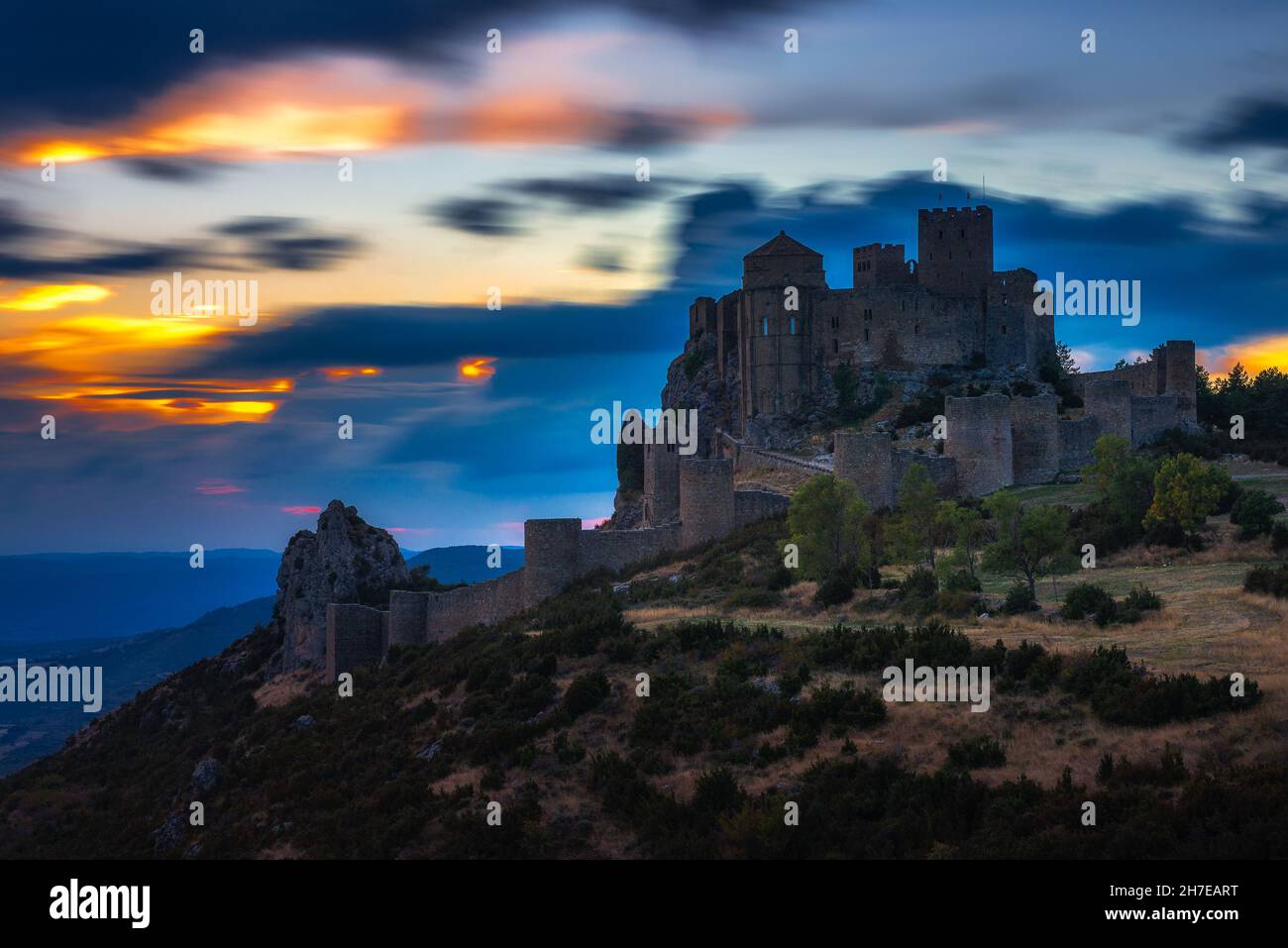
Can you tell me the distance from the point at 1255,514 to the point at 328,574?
1235 inches

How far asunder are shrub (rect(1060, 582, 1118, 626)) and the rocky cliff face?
95.3 feet

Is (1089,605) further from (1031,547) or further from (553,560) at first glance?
(553,560)

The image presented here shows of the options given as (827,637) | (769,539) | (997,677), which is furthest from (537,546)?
(997,677)

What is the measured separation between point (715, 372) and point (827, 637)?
1679 inches

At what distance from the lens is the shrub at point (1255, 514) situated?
106 ft

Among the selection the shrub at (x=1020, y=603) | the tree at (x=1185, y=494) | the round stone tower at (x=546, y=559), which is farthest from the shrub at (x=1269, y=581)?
the round stone tower at (x=546, y=559)

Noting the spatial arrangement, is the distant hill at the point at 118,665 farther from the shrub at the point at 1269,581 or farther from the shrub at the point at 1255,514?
the shrub at the point at 1269,581

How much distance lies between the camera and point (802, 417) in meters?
62.5

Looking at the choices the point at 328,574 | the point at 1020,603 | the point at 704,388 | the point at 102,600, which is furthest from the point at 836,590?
the point at 102,600

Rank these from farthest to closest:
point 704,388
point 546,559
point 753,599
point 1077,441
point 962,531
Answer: point 704,388
point 1077,441
point 546,559
point 753,599
point 962,531

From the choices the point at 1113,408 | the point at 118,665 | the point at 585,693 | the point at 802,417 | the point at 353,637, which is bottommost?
the point at 118,665

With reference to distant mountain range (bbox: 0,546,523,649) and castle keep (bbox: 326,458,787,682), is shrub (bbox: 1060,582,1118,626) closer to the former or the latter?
castle keep (bbox: 326,458,787,682)

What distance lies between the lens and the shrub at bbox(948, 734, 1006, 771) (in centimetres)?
2033
